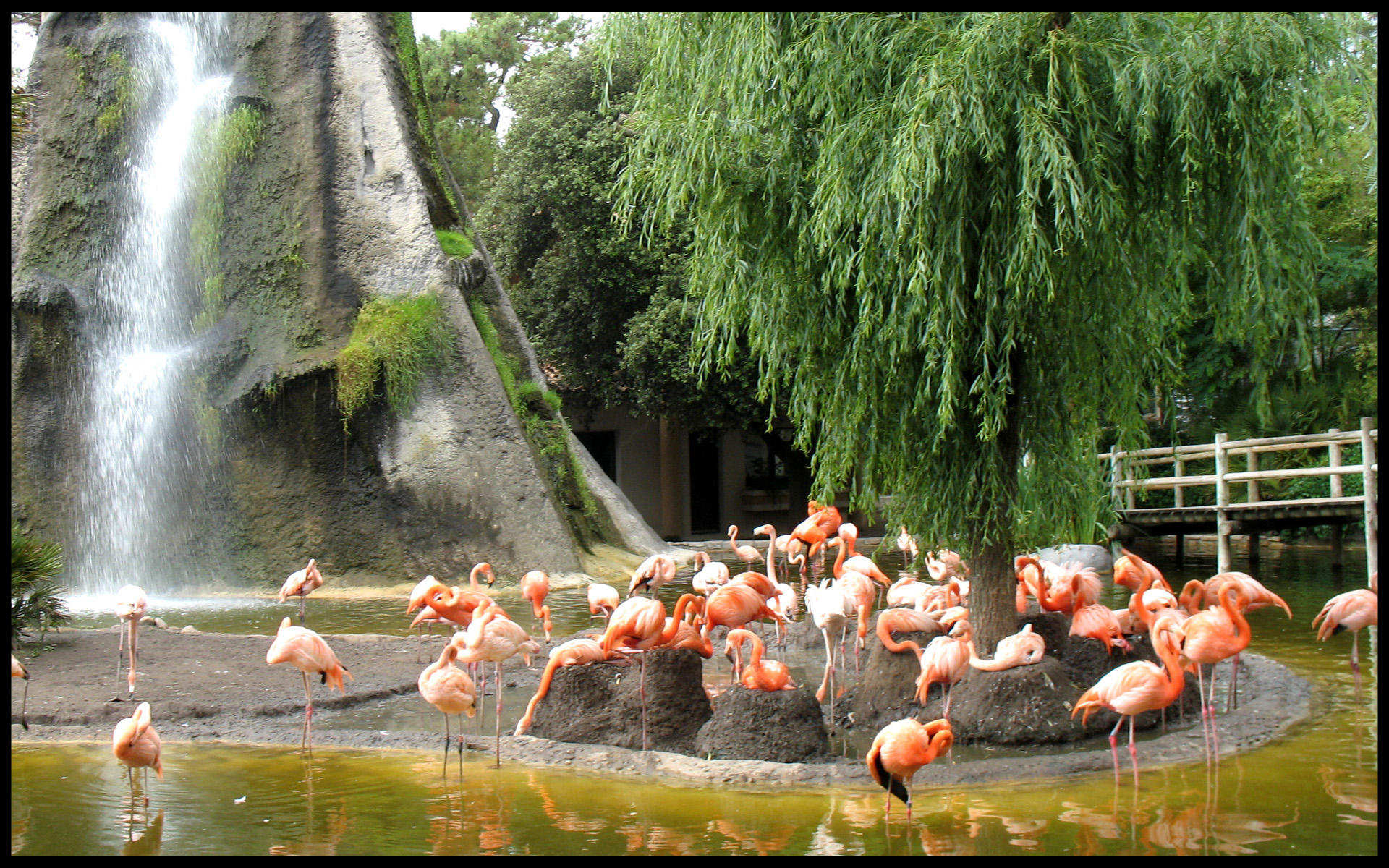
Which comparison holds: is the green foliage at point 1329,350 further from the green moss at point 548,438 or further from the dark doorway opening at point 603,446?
the dark doorway opening at point 603,446

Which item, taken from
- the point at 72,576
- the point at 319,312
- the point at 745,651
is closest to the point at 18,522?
the point at 72,576

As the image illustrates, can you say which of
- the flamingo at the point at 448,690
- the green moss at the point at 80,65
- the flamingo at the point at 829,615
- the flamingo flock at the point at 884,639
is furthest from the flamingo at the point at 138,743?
the green moss at the point at 80,65

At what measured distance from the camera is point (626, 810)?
540 centimetres

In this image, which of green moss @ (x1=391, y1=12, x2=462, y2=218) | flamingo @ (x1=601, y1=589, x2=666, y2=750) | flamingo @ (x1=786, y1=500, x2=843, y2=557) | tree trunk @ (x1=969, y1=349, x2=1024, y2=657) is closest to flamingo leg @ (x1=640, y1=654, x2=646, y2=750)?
flamingo @ (x1=601, y1=589, x2=666, y2=750)

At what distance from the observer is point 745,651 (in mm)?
9234

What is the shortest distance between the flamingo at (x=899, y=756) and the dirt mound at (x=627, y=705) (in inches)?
71.0

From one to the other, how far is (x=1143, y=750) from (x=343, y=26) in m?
16.2

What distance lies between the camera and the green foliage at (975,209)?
6027mm

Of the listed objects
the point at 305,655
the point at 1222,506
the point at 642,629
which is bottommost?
the point at 305,655

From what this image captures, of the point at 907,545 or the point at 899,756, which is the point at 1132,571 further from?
the point at 899,756

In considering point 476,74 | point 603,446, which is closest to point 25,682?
point 603,446

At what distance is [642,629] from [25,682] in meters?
4.38

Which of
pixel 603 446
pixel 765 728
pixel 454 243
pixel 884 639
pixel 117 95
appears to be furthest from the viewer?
pixel 603 446

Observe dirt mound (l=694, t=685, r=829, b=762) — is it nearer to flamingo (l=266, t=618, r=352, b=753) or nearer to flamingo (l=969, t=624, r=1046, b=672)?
flamingo (l=969, t=624, r=1046, b=672)
